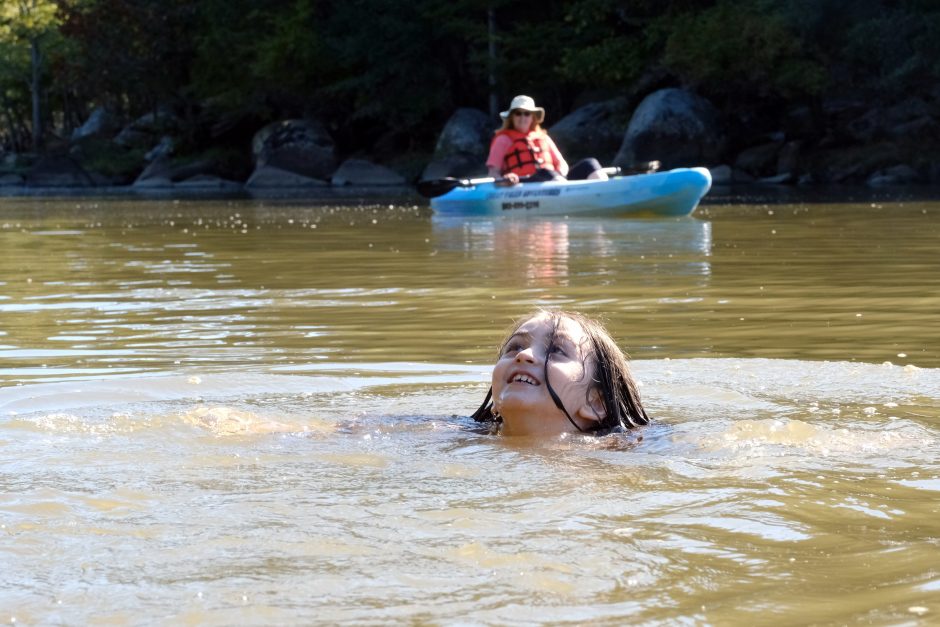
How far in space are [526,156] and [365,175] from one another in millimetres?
19579

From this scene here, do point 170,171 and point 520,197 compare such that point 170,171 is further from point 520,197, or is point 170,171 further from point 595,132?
point 520,197

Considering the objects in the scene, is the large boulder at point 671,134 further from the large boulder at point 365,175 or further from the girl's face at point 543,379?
the girl's face at point 543,379

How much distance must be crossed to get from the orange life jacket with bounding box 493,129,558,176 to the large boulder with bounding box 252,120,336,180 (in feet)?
68.2

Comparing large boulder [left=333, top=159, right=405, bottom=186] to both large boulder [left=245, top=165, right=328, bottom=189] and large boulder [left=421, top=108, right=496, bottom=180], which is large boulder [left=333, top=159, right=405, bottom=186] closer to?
large boulder [left=245, top=165, right=328, bottom=189]

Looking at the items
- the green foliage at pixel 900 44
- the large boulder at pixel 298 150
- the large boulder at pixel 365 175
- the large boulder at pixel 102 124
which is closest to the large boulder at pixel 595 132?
the large boulder at pixel 365 175

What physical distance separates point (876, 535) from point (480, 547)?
3.11 feet

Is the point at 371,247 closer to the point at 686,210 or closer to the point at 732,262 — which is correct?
the point at 732,262

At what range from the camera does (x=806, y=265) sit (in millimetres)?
10602

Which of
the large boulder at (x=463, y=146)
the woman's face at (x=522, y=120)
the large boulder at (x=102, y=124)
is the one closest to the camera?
the woman's face at (x=522, y=120)

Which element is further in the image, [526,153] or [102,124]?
[102,124]

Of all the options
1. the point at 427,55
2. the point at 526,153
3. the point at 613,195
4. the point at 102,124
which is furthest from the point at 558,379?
the point at 102,124

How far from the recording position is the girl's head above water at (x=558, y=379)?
455 cm

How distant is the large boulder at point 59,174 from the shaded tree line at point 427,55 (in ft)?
11.4

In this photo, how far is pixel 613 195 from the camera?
17.3 m
